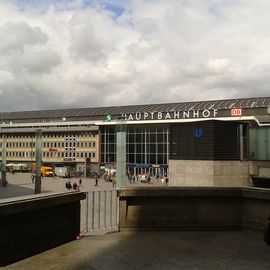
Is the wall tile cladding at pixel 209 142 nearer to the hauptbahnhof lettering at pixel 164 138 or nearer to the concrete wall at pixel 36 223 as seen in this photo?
the hauptbahnhof lettering at pixel 164 138

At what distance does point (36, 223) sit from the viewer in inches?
301

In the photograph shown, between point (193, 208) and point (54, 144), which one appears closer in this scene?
point (193, 208)

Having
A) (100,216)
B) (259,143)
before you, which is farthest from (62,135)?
(100,216)

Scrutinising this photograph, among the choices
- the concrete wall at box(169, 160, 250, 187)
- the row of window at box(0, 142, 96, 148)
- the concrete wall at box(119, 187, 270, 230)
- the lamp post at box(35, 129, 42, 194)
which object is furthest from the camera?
the row of window at box(0, 142, 96, 148)

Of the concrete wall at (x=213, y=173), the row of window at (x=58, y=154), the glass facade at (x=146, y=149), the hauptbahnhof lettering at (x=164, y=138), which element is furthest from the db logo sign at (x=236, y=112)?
the concrete wall at (x=213, y=173)

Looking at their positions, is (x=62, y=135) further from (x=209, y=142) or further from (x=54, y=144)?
(x=209, y=142)

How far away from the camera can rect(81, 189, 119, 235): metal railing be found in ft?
32.2

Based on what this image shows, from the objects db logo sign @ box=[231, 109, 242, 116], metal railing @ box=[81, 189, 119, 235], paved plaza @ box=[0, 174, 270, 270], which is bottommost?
paved plaza @ box=[0, 174, 270, 270]

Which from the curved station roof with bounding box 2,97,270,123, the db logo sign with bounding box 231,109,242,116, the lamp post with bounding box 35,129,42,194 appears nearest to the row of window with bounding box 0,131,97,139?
the curved station roof with bounding box 2,97,270,123

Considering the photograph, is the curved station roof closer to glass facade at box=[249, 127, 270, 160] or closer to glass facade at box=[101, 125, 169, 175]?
glass facade at box=[101, 125, 169, 175]

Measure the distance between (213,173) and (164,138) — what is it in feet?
178

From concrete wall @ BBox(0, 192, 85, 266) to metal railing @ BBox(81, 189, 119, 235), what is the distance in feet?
3.22

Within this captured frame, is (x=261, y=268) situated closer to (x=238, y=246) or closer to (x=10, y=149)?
(x=238, y=246)

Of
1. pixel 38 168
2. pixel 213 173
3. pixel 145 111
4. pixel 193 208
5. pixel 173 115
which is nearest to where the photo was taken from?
pixel 193 208
